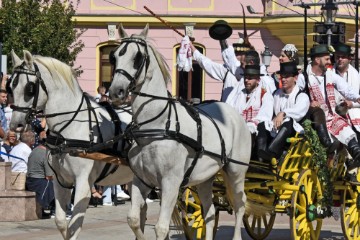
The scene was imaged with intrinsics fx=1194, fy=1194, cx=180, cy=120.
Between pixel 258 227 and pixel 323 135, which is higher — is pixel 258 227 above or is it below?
below

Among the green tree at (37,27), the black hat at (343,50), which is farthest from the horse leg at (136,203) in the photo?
the green tree at (37,27)

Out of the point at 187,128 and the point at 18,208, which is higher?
the point at 187,128

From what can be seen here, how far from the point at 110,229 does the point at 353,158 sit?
157 inches

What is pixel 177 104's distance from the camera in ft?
39.1

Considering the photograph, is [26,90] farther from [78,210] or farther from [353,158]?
[353,158]

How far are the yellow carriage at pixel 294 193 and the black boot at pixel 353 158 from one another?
0.11 m

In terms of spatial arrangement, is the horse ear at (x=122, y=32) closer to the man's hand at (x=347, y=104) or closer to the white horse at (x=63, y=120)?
the white horse at (x=63, y=120)

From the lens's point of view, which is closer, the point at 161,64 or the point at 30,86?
the point at 161,64

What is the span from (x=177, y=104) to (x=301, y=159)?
7.84 feet

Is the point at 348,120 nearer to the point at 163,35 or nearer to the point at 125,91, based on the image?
the point at 125,91

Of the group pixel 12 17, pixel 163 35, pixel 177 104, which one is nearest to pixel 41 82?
pixel 177 104

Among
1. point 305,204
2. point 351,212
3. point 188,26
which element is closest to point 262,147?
point 305,204

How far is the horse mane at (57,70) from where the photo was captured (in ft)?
41.5

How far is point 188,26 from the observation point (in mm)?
39188
